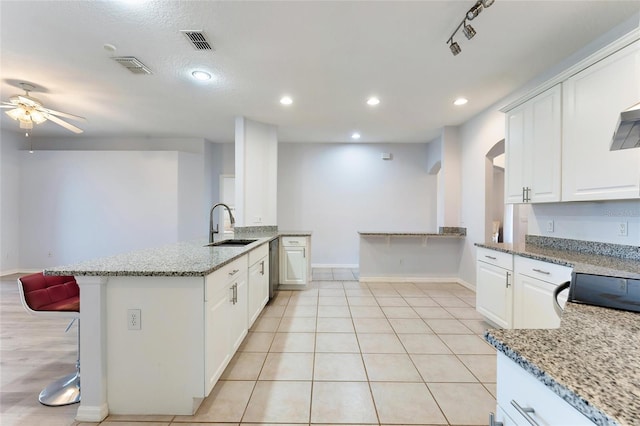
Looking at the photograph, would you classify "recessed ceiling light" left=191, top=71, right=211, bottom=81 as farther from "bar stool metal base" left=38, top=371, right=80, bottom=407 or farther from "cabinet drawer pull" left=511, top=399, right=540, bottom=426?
"cabinet drawer pull" left=511, top=399, right=540, bottom=426

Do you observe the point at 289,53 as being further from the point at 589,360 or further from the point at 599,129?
the point at 589,360

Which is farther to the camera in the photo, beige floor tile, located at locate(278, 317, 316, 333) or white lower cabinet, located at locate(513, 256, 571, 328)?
beige floor tile, located at locate(278, 317, 316, 333)

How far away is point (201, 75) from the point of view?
Answer: 3000 millimetres

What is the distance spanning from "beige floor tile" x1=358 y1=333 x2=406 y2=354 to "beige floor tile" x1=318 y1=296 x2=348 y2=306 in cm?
98

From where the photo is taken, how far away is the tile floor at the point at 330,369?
1.72 metres

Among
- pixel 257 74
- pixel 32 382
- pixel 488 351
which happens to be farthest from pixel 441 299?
pixel 32 382

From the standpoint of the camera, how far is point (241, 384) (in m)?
2.03

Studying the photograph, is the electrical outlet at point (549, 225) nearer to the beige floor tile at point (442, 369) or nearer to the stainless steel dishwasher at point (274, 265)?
the beige floor tile at point (442, 369)

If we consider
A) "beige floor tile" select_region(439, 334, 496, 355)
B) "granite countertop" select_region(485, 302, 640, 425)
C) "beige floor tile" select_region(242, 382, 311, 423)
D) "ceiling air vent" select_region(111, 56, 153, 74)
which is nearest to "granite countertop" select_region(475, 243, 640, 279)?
"granite countertop" select_region(485, 302, 640, 425)

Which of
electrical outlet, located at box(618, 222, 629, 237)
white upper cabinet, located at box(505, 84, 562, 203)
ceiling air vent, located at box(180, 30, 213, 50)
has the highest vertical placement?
ceiling air vent, located at box(180, 30, 213, 50)

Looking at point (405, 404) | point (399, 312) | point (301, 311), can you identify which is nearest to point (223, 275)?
point (405, 404)

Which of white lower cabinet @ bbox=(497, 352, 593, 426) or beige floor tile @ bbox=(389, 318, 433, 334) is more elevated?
white lower cabinet @ bbox=(497, 352, 593, 426)

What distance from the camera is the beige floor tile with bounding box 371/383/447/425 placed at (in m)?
1.67

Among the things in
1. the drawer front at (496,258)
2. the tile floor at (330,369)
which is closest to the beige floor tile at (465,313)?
the tile floor at (330,369)
